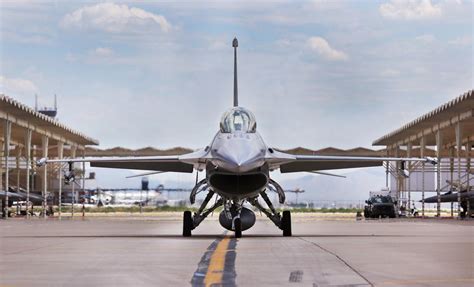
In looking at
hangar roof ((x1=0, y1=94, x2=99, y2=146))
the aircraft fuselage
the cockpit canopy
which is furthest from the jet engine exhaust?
hangar roof ((x1=0, y1=94, x2=99, y2=146))

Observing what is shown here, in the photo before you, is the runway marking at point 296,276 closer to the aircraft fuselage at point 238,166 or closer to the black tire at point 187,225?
the aircraft fuselage at point 238,166

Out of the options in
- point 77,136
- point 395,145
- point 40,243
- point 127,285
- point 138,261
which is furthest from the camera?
point 395,145

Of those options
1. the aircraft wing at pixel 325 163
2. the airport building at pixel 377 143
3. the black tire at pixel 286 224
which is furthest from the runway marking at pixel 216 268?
the airport building at pixel 377 143

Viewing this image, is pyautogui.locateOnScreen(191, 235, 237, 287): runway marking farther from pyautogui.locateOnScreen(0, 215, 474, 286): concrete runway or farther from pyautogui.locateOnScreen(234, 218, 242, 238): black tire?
pyautogui.locateOnScreen(234, 218, 242, 238): black tire

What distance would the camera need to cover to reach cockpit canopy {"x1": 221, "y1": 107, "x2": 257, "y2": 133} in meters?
22.9

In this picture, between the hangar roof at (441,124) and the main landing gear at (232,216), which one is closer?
the main landing gear at (232,216)

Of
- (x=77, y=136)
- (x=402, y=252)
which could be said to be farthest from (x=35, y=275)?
(x=77, y=136)

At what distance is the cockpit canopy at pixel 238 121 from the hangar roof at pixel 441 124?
2013cm

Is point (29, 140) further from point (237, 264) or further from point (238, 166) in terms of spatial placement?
point (237, 264)

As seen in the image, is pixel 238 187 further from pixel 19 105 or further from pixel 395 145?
pixel 395 145

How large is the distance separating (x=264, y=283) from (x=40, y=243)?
34.6ft

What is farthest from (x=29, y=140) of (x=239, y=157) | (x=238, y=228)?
(x=239, y=157)

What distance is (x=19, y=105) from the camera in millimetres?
46594

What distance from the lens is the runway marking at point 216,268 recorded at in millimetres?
11055
